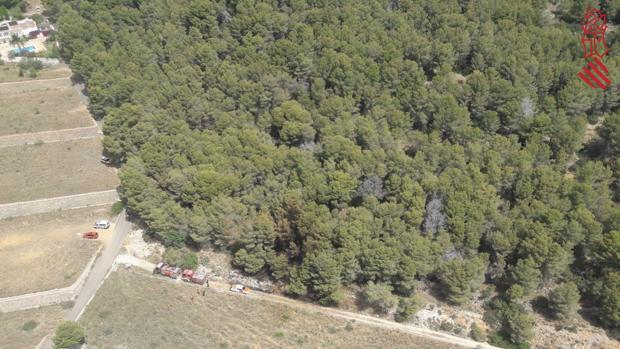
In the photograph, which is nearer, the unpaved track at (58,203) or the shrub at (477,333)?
the shrub at (477,333)

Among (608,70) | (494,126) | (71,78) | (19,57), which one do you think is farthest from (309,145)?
(19,57)

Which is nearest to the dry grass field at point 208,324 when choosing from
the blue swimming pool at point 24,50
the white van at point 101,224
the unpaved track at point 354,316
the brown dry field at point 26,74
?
the unpaved track at point 354,316

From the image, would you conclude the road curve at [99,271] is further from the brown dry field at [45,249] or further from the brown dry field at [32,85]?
the brown dry field at [32,85]

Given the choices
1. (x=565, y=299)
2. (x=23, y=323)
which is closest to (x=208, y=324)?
(x=23, y=323)

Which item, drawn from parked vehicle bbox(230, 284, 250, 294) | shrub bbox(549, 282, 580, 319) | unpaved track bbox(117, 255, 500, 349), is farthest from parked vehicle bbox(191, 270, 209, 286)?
shrub bbox(549, 282, 580, 319)

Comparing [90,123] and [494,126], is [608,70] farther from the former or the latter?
[90,123]

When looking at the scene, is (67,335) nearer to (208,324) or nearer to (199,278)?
(208,324)

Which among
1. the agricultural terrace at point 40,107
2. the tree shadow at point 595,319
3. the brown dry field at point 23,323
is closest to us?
the brown dry field at point 23,323

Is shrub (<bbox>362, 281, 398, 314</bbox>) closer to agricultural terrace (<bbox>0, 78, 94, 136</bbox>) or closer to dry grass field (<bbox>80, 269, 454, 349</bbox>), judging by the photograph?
dry grass field (<bbox>80, 269, 454, 349</bbox>)
